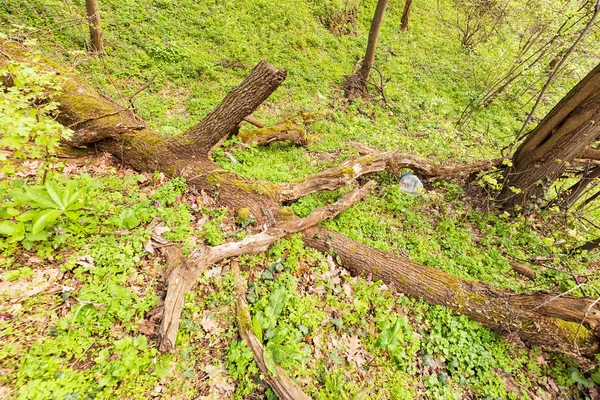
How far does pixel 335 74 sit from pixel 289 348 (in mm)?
9531

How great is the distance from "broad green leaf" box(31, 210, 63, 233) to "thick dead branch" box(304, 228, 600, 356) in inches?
123

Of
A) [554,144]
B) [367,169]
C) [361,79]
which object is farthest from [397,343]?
[361,79]

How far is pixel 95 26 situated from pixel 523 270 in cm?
1047

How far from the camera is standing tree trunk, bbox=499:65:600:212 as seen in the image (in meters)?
4.62

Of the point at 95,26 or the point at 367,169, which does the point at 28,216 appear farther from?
the point at 95,26

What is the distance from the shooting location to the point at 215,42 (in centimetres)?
877

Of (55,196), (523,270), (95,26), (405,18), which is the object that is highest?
(405,18)

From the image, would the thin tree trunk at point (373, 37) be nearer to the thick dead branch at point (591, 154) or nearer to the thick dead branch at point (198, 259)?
the thick dead branch at point (591, 154)

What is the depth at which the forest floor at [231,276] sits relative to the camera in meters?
2.58

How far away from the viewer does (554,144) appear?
5082mm

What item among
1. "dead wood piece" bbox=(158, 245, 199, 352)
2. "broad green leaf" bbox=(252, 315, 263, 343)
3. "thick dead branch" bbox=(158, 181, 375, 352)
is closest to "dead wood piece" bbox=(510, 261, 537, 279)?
"thick dead branch" bbox=(158, 181, 375, 352)

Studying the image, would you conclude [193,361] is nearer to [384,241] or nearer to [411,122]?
[384,241]

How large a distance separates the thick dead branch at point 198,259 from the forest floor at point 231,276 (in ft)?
0.47

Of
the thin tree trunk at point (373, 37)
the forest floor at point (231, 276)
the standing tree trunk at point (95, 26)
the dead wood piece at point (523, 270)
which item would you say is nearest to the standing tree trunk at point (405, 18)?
the thin tree trunk at point (373, 37)
